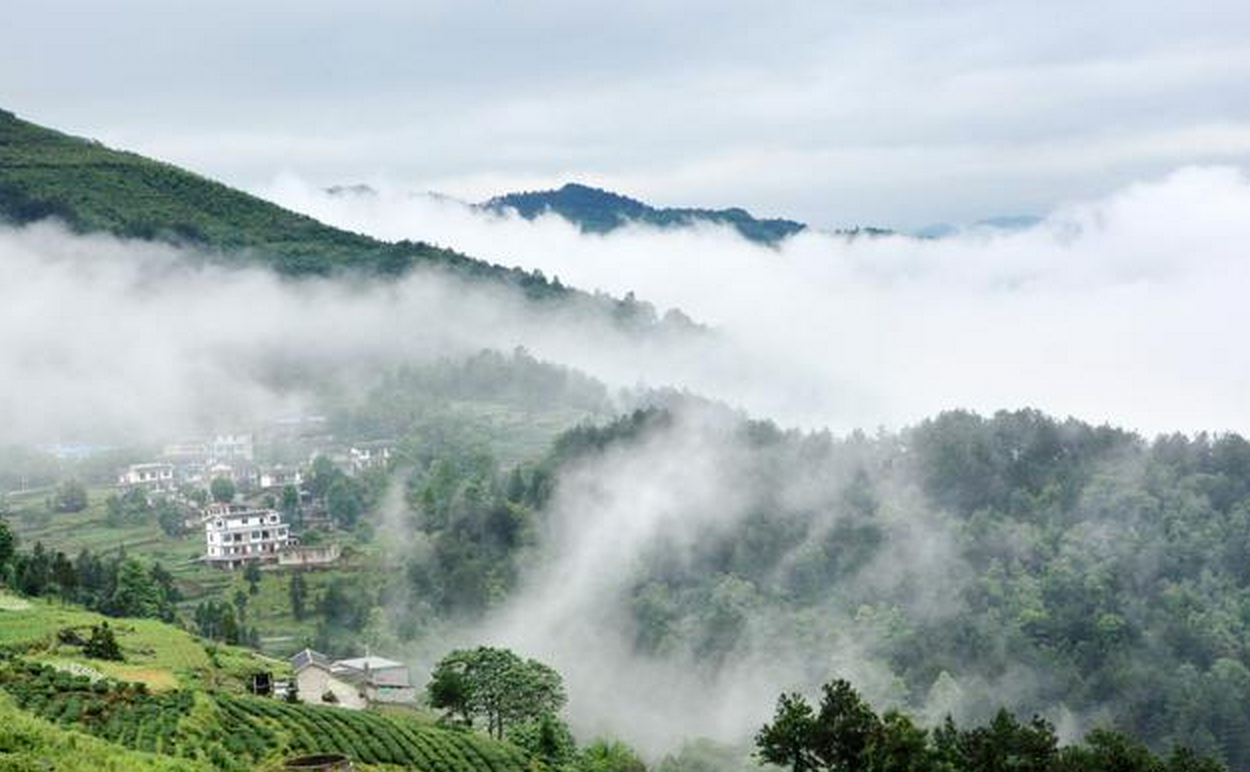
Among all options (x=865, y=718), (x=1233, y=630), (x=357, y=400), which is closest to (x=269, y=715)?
(x=865, y=718)

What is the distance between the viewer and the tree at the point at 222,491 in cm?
11725

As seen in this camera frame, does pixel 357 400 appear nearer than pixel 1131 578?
No

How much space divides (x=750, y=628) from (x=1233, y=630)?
A: 2779cm

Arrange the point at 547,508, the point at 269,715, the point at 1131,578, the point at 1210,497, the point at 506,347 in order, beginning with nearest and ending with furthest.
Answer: the point at 269,715, the point at 1131,578, the point at 1210,497, the point at 547,508, the point at 506,347

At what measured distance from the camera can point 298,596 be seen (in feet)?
306

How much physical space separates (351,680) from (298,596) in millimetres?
20696

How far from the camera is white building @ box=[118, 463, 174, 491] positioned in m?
122

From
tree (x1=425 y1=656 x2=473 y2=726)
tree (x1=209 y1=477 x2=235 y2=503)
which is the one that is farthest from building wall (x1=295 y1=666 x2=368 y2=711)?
tree (x1=209 y1=477 x2=235 y2=503)

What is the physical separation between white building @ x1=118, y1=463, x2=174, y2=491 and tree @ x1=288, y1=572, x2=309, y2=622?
30455mm

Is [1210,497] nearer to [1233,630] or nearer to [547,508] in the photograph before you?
[1233,630]

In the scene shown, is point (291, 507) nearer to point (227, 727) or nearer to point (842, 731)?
point (227, 727)

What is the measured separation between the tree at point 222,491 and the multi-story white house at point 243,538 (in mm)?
12149

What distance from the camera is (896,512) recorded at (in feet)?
358

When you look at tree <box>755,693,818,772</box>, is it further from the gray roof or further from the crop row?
the gray roof
